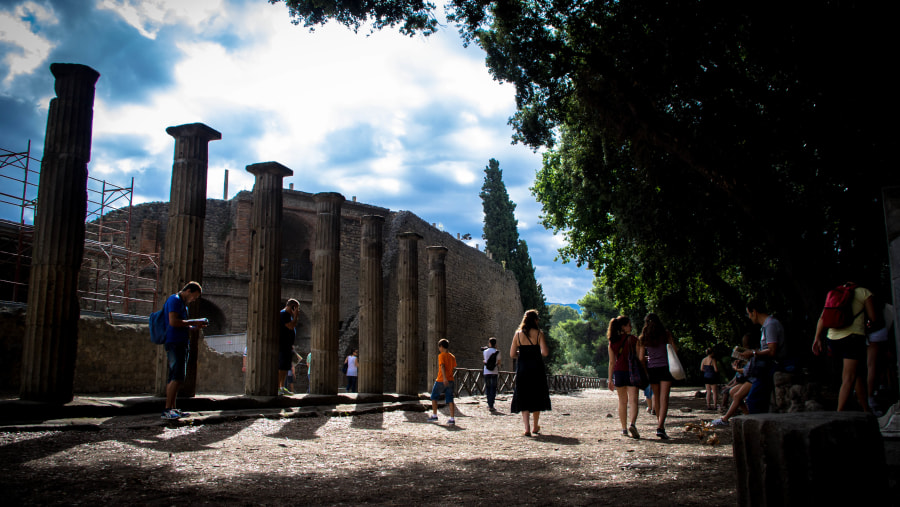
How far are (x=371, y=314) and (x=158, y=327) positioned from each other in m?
6.89

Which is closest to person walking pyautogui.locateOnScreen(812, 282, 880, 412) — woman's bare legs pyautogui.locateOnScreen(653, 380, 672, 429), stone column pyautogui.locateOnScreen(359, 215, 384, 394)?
woman's bare legs pyautogui.locateOnScreen(653, 380, 672, 429)

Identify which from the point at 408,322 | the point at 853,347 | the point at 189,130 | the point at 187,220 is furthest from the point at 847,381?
the point at 408,322

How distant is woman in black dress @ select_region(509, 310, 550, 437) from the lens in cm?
720

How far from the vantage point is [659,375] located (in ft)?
23.6

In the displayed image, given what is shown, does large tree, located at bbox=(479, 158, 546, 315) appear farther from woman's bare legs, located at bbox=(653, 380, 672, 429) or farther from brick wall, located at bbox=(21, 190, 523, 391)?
woman's bare legs, located at bbox=(653, 380, 672, 429)

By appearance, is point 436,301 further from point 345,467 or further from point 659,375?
point 345,467

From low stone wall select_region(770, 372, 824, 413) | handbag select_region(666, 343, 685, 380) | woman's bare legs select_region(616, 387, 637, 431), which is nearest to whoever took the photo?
low stone wall select_region(770, 372, 824, 413)

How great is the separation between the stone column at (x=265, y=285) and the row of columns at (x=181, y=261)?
0.6 inches

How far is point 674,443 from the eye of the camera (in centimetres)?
626

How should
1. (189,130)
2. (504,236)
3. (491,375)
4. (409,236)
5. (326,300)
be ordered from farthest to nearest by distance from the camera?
(504,236), (409,236), (491,375), (326,300), (189,130)

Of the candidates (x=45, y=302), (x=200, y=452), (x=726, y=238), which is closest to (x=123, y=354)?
(x=45, y=302)

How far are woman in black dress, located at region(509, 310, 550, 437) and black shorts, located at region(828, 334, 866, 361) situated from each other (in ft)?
9.57

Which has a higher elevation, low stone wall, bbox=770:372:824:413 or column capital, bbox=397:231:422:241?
column capital, bbox=397:231:422:241

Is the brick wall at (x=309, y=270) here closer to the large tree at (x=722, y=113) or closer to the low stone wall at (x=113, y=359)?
the low stone wall at (x=113, y=359)
